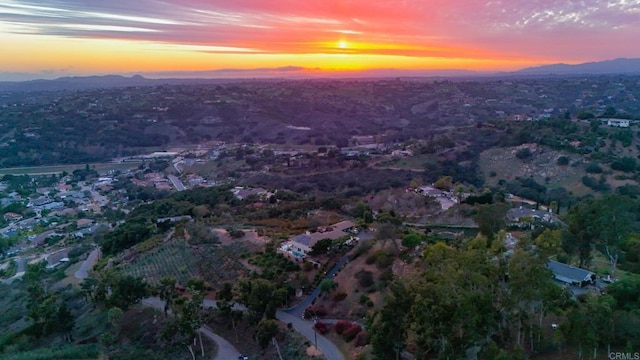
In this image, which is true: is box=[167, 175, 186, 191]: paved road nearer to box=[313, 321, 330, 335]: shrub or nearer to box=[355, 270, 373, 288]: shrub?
box=[355, 270, 373, 288]: shrub

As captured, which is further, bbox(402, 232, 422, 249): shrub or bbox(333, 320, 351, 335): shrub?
bbox(402, 232, 422, 249): shrub

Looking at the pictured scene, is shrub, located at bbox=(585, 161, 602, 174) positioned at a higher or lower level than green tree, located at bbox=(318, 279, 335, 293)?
higher

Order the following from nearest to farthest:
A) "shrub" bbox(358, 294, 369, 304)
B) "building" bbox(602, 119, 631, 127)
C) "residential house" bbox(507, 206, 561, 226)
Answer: "shrub" bbox(358, 294, 369, 304)
"residential house" bbox(507, 206, 561, 226)
"building" bbox(602, 119, 631, 127)

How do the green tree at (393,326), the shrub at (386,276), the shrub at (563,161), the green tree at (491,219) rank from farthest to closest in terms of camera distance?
the shrub at (563,161), the green tree at (491,219), the shrub at (386,276), the green tree at (393,326)

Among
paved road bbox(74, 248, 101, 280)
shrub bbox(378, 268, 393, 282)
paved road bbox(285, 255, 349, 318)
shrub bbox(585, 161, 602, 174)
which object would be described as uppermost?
shrub bbox(585, 161, 602, 174)

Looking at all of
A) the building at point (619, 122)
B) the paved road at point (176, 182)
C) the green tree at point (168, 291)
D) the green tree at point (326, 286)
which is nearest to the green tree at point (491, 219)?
the green tree at point (326, 286)

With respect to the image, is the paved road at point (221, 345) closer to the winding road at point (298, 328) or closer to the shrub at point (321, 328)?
the winding road at point (298, 328)

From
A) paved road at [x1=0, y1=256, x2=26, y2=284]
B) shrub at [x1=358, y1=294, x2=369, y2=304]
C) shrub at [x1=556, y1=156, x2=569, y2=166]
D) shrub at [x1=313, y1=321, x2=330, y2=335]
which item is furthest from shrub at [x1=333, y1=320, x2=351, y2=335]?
shrub at [x1=556, y1=156, x2=569, y2=166]
